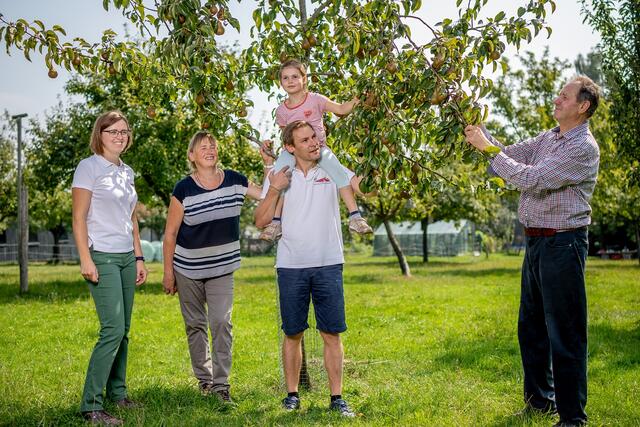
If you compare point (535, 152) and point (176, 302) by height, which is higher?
point (535, 152)

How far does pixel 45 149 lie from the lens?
18094 mm

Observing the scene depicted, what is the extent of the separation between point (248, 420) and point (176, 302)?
30.2 feet

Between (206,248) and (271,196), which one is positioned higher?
(271,196)

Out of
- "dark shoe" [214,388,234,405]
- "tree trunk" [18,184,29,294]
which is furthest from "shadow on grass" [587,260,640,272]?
"dark shoe" [214,388,234,405]

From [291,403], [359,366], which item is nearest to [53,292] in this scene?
[359,366]

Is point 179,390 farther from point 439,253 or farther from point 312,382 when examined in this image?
point 439,253

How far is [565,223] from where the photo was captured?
436cm

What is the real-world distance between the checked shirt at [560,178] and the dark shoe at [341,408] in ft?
6.31

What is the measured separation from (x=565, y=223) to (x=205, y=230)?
2770mm

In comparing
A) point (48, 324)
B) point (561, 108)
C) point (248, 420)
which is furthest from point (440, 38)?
point (48, 324)

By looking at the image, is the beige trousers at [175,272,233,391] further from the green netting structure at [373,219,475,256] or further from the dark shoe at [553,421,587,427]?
the green netting structure at [373,219,475,256]

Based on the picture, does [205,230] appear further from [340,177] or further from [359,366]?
[359,366]

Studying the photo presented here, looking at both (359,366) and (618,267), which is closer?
(359,366)

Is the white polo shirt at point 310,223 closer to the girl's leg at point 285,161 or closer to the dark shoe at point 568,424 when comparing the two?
the girl's leg at point 285,161
